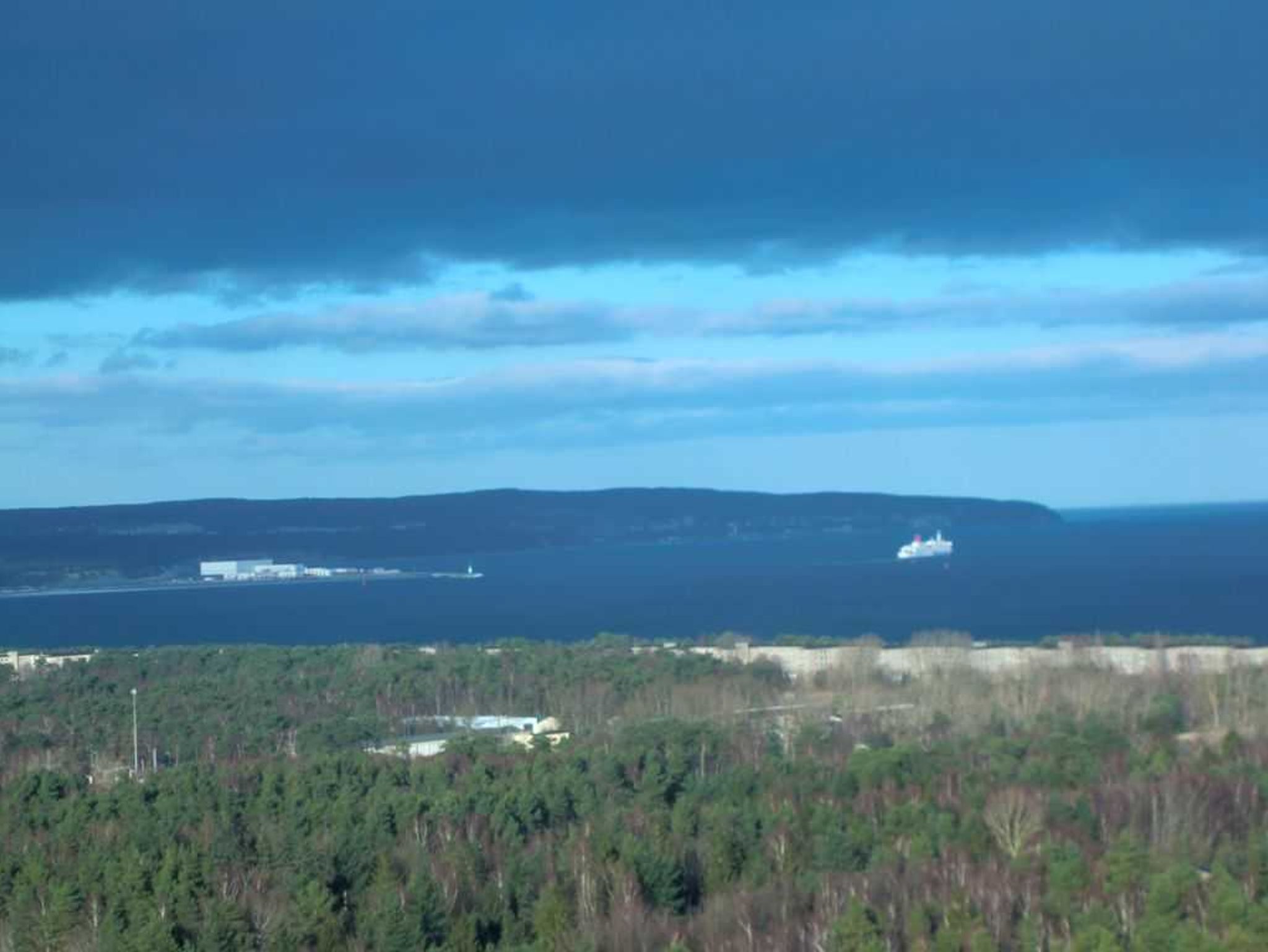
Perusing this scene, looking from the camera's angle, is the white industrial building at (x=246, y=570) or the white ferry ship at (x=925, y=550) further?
the white ferry ship at (x=925, y=550)

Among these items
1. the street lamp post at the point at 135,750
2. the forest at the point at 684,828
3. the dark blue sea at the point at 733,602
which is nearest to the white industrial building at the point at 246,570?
the dark blue sea at the point at 733,602

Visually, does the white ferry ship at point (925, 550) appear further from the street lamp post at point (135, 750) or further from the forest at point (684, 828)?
the street lamp post at point (135, 750)

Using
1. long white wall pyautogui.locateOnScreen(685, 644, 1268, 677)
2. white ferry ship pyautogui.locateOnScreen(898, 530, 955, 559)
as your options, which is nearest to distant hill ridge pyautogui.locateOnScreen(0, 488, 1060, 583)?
white ferry ship pyautogui.locateOnScreen(898, 530, 955, 559)

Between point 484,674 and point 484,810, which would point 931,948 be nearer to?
point 484,810

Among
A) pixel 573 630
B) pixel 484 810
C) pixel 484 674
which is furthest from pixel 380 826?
pixel 573 630

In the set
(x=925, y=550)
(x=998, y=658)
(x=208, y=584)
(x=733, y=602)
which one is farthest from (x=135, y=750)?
Answer: (x=925, y=550)

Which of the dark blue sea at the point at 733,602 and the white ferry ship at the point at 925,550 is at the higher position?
the white ferry ship at the point at 925,550
